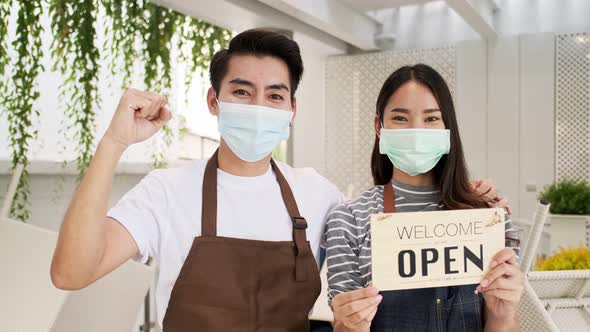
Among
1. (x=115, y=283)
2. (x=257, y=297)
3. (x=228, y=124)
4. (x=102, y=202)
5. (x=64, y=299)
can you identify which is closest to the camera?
(x=102, y=202)

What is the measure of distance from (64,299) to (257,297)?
40.8 inches

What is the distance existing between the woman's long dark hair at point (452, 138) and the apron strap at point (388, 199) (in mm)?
157

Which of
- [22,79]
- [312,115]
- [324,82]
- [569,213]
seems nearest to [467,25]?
[324,82]

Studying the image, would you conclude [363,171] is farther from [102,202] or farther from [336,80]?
[102,202]

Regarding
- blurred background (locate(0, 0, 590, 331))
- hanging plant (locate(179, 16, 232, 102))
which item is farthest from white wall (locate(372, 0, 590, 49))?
hanging plant (locate(179, 16, 232, 102))

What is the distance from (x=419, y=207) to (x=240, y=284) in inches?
24.3

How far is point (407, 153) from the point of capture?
169 centimetres

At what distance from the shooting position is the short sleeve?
1.65 metres

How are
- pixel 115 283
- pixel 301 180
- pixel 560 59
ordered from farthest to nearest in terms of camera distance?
1. pixel 560 59
2. pixel 115 283
3. pixel 301 180

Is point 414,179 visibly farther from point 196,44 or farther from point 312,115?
point 312,115

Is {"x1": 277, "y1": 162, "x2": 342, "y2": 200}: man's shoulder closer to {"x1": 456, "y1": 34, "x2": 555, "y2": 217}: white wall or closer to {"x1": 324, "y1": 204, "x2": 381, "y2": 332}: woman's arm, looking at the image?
{"x1": 324, "y1": 204, "x2": 381, "y2": 332}: woman's arm

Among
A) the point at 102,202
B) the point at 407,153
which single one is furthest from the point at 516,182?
the point at 102,202

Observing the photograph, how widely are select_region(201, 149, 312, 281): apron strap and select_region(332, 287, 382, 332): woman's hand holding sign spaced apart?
0.29 meters

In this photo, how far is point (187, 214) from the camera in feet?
5.74
